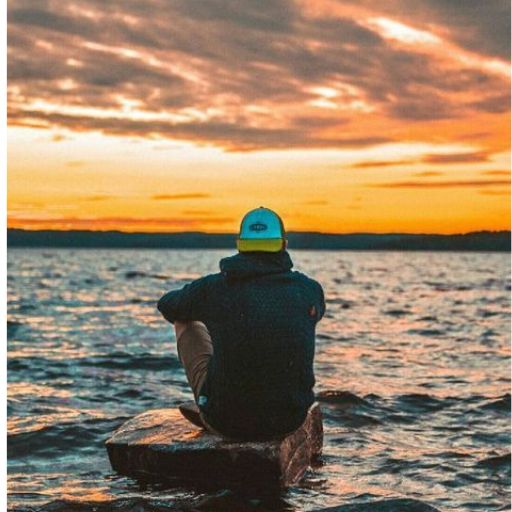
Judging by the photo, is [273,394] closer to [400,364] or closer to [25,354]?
[400,364]

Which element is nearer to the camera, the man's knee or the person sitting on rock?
the person sitting on rock

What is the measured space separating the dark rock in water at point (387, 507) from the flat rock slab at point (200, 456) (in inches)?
30.3

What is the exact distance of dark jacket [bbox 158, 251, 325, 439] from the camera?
6512 mm

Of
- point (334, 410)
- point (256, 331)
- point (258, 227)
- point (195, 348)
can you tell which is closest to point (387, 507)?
point (256, 331)

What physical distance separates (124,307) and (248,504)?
2360cm

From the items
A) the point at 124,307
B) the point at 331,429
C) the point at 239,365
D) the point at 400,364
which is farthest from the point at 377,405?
the point at 124,307

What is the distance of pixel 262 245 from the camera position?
256 inches

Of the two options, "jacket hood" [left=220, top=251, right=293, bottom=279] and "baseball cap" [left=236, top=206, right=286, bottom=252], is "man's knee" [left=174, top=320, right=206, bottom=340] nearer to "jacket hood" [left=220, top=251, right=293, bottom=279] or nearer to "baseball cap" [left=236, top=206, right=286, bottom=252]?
"jacket hood" [left=220, top=251, right=293, bottom=279]

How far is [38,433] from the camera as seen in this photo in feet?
31.4

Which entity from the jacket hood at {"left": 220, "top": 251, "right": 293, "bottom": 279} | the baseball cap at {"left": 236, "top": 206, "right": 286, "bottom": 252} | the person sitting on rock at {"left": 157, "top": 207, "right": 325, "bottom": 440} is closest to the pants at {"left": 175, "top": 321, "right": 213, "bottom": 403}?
the person sitting on rock at {"left": 157, "top": 207, "right": 325, "bottom": 440}

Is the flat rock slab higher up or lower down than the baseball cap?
lower down

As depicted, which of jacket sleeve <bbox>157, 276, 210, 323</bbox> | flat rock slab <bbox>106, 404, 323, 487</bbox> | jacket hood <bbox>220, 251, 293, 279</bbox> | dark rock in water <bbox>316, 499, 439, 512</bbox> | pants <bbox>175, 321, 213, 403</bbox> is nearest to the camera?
dark rock in water <bbox>316, 499, 439, 512</bbox>

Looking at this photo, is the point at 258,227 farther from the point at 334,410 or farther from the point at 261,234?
the point at 334,410

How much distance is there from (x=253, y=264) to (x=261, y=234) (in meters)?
0.24
